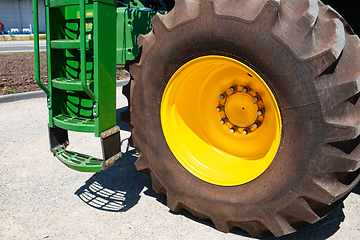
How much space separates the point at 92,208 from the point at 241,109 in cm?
151

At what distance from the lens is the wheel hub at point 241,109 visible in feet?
7.80

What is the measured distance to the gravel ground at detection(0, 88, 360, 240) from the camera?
2.34 m

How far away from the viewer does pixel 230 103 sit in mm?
2484

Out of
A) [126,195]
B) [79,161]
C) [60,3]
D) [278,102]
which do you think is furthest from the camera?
[126,195]

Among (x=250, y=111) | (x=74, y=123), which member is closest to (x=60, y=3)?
(x=74, y=123)

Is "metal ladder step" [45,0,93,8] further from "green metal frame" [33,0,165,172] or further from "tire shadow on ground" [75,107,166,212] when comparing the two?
"tire shadow on ground" [75,107,166,212]

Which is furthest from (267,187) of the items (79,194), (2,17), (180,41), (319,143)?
(2,17)

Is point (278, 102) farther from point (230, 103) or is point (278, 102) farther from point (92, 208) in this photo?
point (92, 208)

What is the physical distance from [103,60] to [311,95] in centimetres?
148

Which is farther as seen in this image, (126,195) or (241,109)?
(126,195)


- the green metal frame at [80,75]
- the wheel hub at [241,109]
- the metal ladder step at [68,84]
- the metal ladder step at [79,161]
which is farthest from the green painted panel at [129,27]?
the wheel hub at [241,109]

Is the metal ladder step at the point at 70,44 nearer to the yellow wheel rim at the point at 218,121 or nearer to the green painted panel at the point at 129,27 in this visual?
the yellow wheel rim at the point at 218,121

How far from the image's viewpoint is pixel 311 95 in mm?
1802

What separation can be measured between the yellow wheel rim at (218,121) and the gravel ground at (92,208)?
479mm
